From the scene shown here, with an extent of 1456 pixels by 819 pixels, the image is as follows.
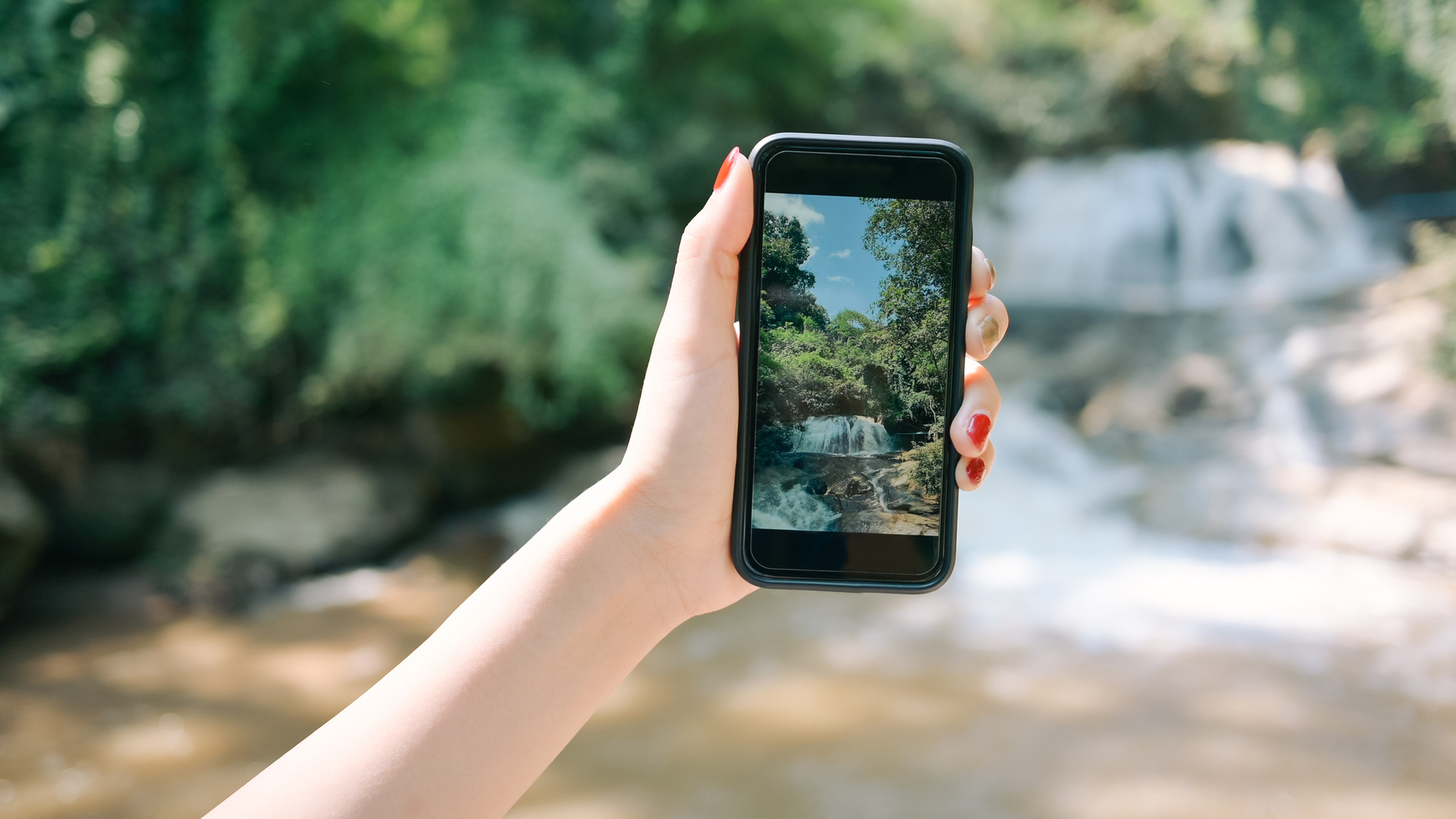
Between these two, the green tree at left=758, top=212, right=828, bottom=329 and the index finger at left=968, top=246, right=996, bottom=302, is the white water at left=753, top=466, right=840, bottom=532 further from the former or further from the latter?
the index finger at left=968, top=246, right=996, bottom=302

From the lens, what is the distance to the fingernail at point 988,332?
3.28ft

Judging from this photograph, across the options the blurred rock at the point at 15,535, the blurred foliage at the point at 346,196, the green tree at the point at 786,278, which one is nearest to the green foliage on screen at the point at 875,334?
the green tree at the point at 786,278

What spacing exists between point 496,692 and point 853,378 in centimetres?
51

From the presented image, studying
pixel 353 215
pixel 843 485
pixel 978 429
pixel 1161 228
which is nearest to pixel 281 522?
pixel 353 215

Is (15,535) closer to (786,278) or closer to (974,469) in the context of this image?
(786,278)

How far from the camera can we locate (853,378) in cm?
100

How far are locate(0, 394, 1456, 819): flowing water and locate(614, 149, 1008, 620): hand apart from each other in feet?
5.57

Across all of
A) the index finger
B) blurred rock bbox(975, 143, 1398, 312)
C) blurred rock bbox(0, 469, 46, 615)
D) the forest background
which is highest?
blurred rock bbox(975, 143, 1398, 312)

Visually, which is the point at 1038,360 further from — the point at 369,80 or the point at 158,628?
the point at 158,628

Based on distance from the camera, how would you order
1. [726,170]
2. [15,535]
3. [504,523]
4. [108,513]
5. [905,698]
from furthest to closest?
[504,523] → [108,513] → [15,535] → [905,698] → [726,170]

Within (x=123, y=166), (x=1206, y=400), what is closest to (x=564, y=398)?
(x=123, y=166)

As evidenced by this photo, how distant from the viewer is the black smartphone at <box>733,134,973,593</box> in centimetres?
97

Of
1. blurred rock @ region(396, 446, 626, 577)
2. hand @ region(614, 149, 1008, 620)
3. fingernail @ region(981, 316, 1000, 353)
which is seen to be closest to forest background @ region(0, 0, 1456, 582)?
blurred rock @ region(396, 446, 626, 577)

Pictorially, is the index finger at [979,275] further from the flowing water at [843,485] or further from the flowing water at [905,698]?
the flowing water at [905,698]
